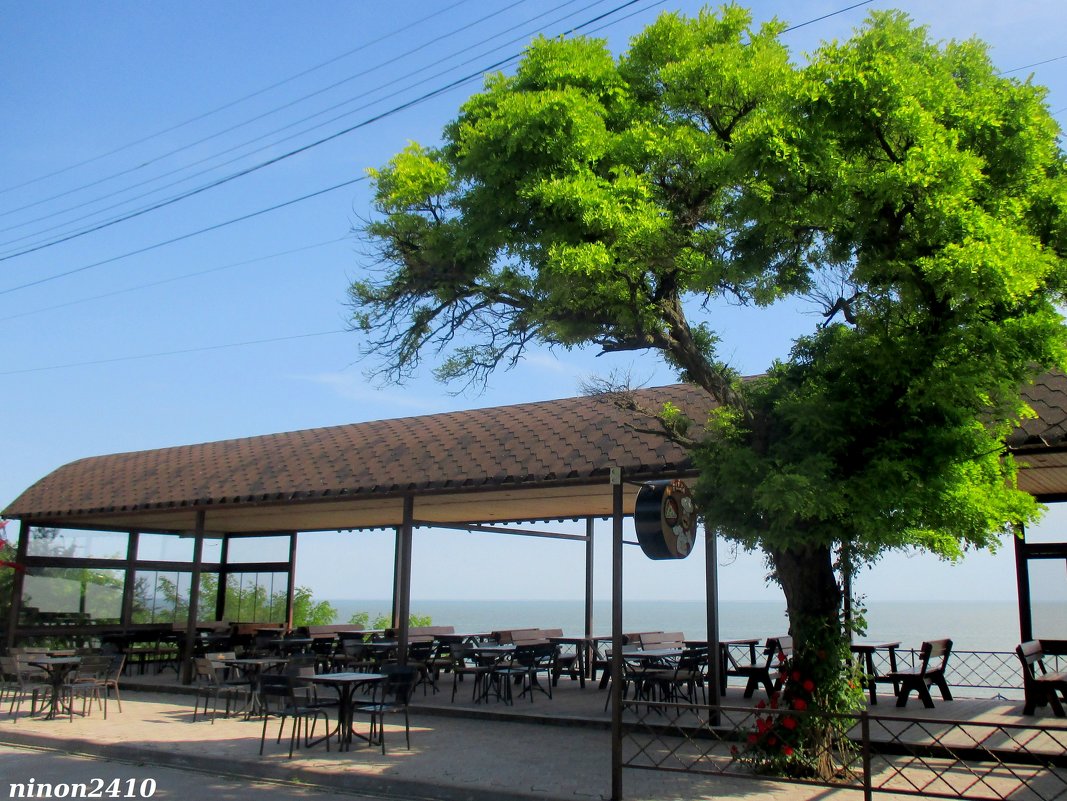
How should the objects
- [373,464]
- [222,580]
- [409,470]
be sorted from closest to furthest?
[409,470] < [373,464] < [222,580]

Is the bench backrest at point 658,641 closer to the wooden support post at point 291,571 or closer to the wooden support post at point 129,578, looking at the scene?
the wooden support post at point 291,571

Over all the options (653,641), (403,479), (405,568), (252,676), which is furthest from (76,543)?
(653,641)

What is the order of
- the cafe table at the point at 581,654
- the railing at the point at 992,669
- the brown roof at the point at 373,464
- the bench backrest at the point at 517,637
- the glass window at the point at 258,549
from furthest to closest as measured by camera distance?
1. the glass window at the point at 258,549
2. the bench backrest at the point at 517,637
3. the cafe table at the point at 581,654
4. the railing at the point at 992,669
5. the brown roof at the point at 373,464

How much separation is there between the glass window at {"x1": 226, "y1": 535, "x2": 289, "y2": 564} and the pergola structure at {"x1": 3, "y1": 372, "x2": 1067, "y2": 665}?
152mm

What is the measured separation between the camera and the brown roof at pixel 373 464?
11914 mm

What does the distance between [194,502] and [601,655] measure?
296 inches

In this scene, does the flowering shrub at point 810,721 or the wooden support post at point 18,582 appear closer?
the flowering shrub at point 810,721

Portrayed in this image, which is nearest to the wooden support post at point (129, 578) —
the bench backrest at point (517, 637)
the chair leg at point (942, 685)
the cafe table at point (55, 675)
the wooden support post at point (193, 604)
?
the wooden support post at point (193, 604)

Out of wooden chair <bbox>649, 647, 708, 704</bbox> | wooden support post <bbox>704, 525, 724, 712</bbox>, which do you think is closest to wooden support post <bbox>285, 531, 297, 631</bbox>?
wooden chair <bbox>649, 647, 708, 704</bbox>

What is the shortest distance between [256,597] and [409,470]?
9261 millimetres

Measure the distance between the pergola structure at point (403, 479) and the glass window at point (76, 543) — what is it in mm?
143

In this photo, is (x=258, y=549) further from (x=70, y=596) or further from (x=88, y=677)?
(x=88, y=677)

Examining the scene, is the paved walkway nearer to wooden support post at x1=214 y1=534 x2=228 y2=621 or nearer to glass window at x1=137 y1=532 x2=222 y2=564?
glass window at x1=137 y1=532 x2=222 y2=564

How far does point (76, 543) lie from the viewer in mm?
18844
